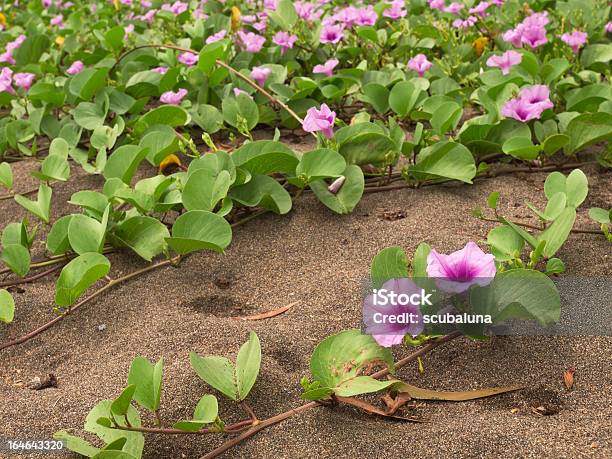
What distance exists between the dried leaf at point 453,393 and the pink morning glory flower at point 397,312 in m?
0.09

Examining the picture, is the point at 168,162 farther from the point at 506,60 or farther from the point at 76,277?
the point at 506,60

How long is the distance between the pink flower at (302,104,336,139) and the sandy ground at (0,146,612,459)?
200 mm

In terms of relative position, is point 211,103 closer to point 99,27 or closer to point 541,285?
point 99,27

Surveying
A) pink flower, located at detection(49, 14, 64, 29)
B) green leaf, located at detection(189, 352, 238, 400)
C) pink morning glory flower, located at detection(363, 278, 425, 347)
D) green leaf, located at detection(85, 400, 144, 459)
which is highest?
pink morning glory flower, located at detection(363, 278, 425, 347)

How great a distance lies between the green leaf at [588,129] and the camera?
1785 millimetres

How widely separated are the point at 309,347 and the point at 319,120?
2.08ft

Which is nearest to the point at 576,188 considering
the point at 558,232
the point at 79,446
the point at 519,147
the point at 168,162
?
the point at 558,232

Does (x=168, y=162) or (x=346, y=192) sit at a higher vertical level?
(x=346, y=192)

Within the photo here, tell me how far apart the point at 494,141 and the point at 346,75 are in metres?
0.64

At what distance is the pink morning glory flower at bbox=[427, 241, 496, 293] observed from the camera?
113cm

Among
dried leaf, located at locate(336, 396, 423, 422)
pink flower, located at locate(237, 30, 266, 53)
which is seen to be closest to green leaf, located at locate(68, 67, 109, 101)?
pink flower, located at locate(237, 30, 266, 53)

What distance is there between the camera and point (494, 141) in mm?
1937

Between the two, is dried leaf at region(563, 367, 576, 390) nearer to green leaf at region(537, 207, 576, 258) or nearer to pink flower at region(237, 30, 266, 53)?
green leaf at region(537, 207, 576, 258)

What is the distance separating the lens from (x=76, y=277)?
1.45 metres
